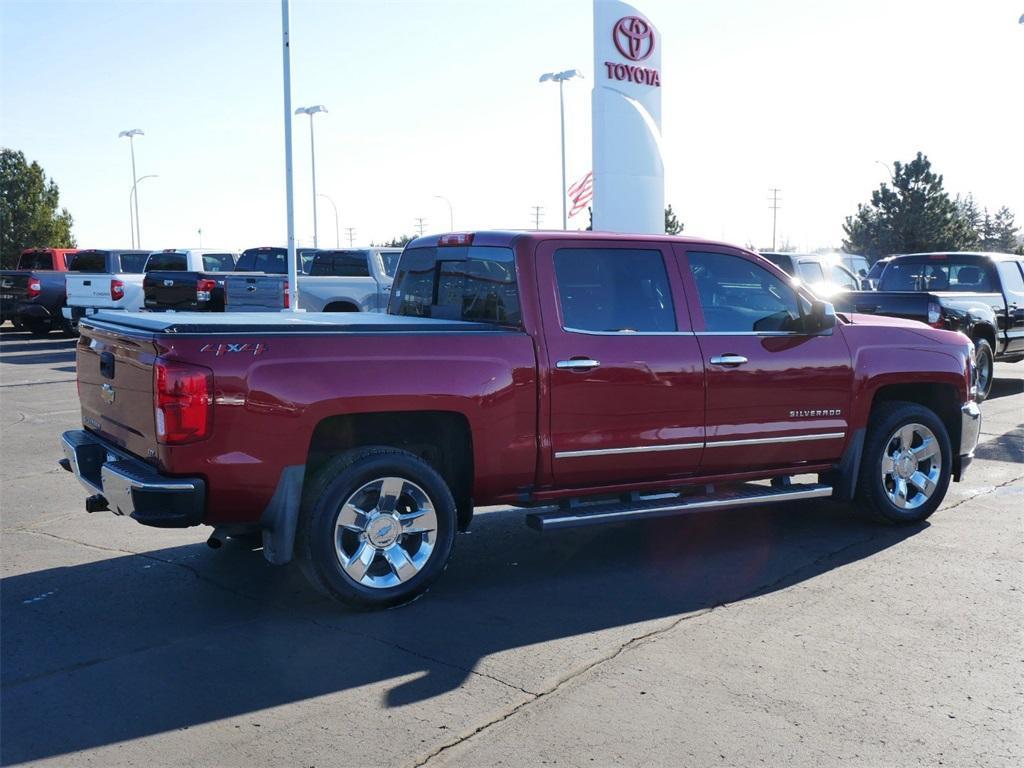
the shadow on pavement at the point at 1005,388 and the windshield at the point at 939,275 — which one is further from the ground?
the windshield at the point at 939,275

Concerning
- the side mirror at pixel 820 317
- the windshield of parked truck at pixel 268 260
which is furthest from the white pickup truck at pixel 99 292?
the side mirror at pixel 820 317

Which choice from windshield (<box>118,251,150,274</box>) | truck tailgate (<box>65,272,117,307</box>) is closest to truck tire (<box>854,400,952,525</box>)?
truck tailgate (<box>65,272,117,307</box>)

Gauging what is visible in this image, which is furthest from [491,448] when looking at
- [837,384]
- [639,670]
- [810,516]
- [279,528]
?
[810,516]

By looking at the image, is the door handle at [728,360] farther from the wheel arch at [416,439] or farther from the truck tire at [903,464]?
the wheel arch at [416,439]

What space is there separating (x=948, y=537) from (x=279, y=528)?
4.29 meters

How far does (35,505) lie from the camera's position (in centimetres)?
788

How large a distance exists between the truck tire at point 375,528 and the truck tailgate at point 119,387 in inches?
33.6

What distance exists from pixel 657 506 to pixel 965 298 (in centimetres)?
927

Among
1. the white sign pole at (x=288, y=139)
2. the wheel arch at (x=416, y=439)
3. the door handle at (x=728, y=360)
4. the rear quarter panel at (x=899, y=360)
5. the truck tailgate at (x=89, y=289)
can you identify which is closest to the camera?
the wheel arch at (x=416, y=439)

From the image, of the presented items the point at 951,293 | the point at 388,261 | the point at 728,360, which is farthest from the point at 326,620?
the point at 388,261

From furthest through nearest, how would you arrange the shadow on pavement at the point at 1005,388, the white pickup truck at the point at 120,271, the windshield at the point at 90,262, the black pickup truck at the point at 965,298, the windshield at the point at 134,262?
the windshield at the point at 134,262 < the windshield at the point at 90,262 < the white pickup truck at the point at 120,271 < the shadow on pavement at the point at 1005,388 < the black pickup truck at the point at 965,298

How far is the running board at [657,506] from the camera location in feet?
19.0

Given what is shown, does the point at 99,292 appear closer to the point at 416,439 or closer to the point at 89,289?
the point at 89,289

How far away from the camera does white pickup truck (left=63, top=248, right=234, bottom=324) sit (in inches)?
886
